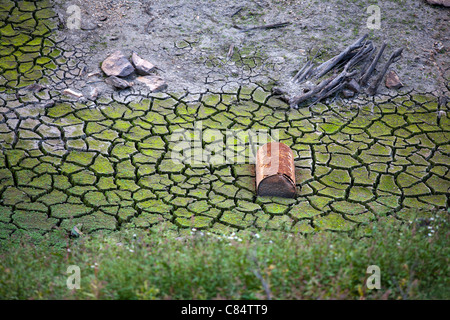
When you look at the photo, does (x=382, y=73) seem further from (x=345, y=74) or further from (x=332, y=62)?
(x=332, y=62)

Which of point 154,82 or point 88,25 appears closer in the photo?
point 154,82

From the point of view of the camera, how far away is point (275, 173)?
5477mm

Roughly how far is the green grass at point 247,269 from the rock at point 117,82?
3285 mm

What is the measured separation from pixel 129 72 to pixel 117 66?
0.20 m

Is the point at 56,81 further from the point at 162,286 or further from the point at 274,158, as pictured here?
the point at 162,286

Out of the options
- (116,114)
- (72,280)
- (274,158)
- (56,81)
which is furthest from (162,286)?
(56,81)

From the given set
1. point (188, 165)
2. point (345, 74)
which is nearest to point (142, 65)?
point (188, 165)

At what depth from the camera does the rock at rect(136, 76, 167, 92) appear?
7297 mm

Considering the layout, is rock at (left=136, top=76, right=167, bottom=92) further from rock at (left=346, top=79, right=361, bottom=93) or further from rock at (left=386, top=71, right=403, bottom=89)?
rock at (left=386, top=71, right=403, bottom=89)

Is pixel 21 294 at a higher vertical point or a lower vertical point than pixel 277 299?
lower

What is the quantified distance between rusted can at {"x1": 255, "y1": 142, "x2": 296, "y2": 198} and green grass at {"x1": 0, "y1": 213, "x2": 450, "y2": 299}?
1.14m

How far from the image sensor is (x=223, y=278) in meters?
3.76

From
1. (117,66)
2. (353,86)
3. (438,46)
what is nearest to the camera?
(353,86)

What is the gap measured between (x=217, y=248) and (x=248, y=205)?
55.9 inches
